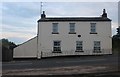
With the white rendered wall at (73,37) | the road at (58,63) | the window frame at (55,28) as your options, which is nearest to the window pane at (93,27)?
the white rendered wall at (73,37)

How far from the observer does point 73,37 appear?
136ft

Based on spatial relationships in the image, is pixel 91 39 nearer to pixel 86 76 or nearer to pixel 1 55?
pixel 1 55

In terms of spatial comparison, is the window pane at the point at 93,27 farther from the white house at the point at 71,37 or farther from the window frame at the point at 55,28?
the window frame at the point at 55,28

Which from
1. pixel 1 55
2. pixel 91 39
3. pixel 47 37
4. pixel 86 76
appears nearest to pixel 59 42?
pixel 47 37

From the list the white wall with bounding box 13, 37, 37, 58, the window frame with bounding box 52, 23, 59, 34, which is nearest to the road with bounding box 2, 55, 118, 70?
the window frame with bounding box 52, 23, 59, 34

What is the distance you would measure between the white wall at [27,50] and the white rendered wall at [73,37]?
105 cm

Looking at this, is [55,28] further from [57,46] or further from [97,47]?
[97,47]

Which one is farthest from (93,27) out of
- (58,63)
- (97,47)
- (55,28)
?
(58,63)

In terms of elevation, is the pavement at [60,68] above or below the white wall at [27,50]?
below

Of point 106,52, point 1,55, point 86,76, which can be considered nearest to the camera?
point 86,76

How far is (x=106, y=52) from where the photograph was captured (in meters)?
40.8

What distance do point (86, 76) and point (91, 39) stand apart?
95.9ft

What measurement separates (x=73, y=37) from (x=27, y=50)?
747 cm

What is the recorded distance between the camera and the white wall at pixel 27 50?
42.5 metres
